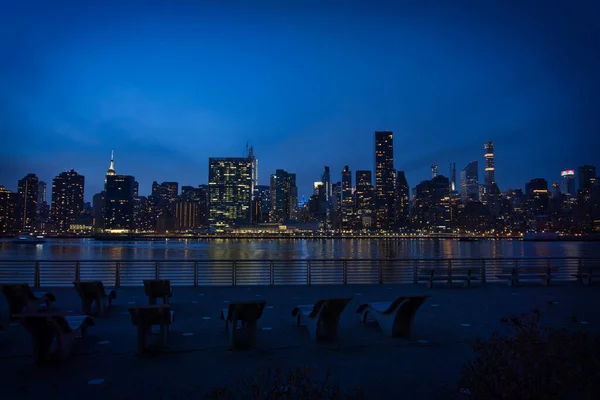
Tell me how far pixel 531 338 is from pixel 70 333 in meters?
5.97

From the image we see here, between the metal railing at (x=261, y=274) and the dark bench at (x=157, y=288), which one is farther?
the metal railing at (x=261, y=274)

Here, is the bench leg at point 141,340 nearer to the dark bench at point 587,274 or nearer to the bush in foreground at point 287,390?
the bush in foreground at point 287,390

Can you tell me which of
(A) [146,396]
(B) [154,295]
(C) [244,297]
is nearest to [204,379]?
(A) [146,396]

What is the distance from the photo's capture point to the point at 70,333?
6109mm

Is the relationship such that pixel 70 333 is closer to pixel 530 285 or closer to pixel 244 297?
pixel 244 297

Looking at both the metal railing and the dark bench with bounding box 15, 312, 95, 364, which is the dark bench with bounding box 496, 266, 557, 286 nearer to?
the metal railing

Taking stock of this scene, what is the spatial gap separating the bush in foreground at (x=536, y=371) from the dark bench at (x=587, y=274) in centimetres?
1220

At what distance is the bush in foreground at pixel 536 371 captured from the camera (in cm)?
374

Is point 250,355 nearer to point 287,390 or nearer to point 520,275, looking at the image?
point 287,390

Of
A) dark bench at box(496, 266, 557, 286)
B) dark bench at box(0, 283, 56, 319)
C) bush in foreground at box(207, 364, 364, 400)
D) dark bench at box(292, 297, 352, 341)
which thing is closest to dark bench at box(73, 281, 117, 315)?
dark bench at box(0, 283, 56, 319)

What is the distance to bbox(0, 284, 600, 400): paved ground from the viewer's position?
494 cm

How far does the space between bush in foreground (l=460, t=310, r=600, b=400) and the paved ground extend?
78 cm

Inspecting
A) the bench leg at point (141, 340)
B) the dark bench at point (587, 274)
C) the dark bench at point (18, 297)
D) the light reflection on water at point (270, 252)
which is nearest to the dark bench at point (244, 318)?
the bench leg at point (141, 340)

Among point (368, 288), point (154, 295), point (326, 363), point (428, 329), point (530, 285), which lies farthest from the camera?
point (530, 285)
